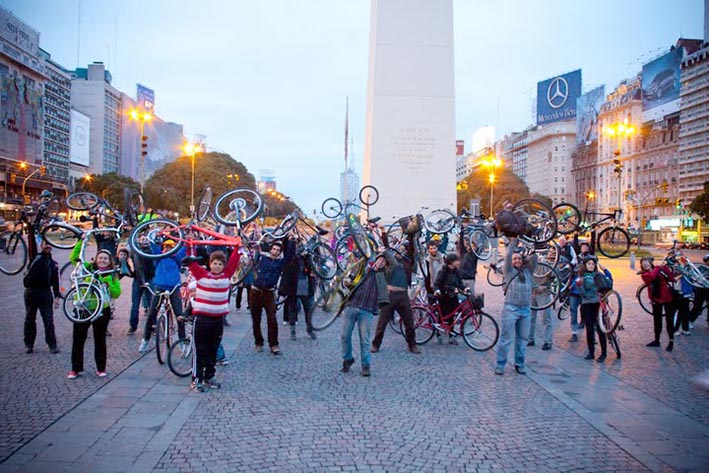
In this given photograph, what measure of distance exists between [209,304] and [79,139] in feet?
279

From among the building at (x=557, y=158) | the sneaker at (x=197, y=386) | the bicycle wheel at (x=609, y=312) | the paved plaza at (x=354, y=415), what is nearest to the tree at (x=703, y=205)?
the paved plaza at (x=354, y=415)

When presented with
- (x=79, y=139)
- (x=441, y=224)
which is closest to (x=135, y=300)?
(x=441, y=224)

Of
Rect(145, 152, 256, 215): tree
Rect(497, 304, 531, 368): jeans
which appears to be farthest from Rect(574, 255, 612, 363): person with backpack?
Rect(145, 152, 256, 215): tree

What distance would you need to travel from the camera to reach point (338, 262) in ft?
42.8

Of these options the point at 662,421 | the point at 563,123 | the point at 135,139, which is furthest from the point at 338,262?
the point at 563,123

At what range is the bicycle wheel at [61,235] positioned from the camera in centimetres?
1071

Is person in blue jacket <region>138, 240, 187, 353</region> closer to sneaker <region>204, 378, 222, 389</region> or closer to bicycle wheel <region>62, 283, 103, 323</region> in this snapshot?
bicycle wheel <region>62, 283, 103, 323</region>

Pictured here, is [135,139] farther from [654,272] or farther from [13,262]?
[654,272]

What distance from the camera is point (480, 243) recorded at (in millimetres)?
14562

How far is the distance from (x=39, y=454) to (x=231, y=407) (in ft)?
6.38

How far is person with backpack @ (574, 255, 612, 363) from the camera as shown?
30.0ft

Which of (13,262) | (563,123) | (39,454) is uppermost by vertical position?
(563,123)

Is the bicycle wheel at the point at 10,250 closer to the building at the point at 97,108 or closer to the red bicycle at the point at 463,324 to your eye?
the red bicycle at the point at 463,324

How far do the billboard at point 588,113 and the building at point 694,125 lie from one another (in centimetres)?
2386
